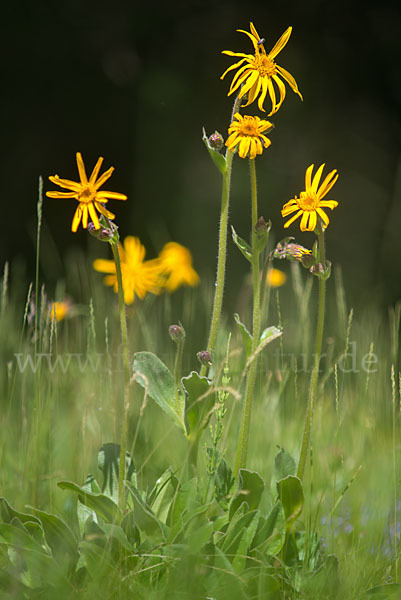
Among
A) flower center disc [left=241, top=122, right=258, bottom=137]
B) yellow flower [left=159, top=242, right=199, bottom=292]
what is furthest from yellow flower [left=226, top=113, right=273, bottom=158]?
yellow flower [left=159, top=242, right=199, bottom=292]

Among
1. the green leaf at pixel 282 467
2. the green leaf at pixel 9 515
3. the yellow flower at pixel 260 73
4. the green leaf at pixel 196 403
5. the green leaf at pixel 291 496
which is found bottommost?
the green leaf at pixel 9 515

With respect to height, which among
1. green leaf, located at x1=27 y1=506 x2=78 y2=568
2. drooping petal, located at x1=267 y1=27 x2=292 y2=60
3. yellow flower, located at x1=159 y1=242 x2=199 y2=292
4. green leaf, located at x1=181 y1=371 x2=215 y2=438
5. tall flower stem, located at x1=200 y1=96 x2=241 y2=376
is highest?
drooping petal, located at x1=267 y1=27 x2=292 y2=60

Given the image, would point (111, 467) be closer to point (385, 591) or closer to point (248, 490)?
point (248, 490)

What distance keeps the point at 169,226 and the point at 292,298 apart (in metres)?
0.79

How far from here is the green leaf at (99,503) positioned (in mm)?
1063

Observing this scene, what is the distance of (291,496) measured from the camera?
1.09 m

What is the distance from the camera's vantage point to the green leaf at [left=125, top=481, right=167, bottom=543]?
1.04 meters

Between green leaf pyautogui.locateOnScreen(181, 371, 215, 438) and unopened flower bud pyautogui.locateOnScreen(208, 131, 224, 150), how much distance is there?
0.40 meters

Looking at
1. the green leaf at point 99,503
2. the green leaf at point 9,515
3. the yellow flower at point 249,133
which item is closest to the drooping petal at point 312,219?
the yellow flower at point 249,133

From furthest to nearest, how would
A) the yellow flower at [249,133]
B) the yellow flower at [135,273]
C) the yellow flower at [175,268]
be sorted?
the yellow flower at [175,268], the yellow flower at [135,273], the yellow flower at [249,133]

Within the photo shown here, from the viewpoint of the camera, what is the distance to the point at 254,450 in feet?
4.64

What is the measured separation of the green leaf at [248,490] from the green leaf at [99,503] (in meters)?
0.20

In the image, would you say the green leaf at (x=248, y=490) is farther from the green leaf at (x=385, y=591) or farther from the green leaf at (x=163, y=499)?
the green leaf at (x=385, y=591)

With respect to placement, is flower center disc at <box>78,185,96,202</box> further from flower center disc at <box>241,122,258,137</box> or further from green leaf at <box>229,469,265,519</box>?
green leaf at <box>229,469,265,519</box>
